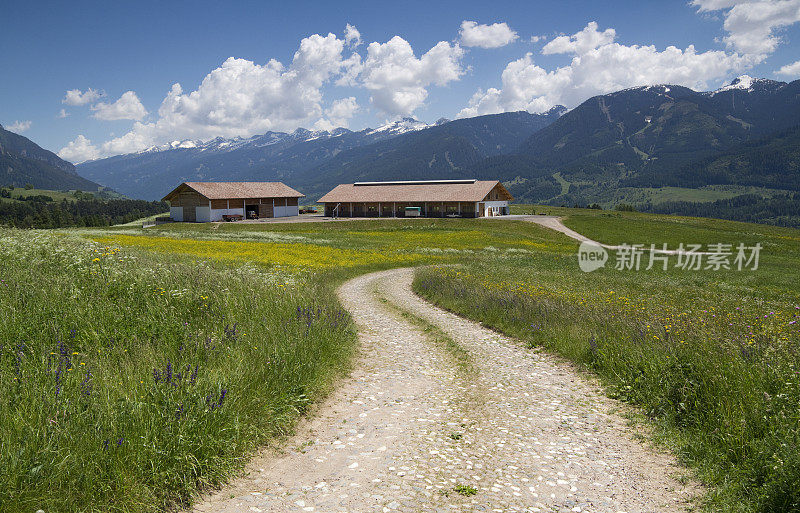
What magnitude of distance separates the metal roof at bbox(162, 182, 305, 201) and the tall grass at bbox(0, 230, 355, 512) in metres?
74.2

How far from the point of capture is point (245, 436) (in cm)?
596

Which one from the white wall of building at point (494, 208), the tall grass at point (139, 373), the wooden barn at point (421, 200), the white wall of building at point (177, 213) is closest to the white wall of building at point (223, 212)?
the white wall of building at point (177, 213)

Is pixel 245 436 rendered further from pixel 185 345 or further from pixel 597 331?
pixel 597 331

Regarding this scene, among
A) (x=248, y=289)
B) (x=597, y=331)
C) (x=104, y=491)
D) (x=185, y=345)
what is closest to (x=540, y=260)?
(x=597, y=331)

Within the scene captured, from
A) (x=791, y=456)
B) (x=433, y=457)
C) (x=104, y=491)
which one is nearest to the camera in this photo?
(x=104, y=491)

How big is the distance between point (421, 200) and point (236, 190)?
118ft

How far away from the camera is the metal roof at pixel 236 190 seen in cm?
8250

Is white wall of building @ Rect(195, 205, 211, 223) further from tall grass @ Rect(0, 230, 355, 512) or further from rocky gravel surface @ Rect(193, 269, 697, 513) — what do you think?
rocky gravel surface @ Rect(193, 269, 697, 513)

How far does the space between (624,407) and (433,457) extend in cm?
414

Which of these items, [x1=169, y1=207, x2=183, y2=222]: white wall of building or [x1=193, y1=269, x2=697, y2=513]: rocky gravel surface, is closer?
[x1=193, y1=269, x2=697, y2=513]: rocky gravel surface

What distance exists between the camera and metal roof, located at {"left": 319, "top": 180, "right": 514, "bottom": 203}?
299 ft

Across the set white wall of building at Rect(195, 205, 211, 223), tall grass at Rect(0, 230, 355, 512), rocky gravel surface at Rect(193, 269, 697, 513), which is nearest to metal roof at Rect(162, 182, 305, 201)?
white wall of building at Rect(195, 205, 211, 223)

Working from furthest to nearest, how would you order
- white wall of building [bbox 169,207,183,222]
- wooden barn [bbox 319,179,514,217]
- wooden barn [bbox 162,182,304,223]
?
wooden barn [bbox 319,179,514,217], white wall of building [bbox 169,207,183,222], wooden barn [bbox 162,182,304,223]

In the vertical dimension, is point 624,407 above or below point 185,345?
below
